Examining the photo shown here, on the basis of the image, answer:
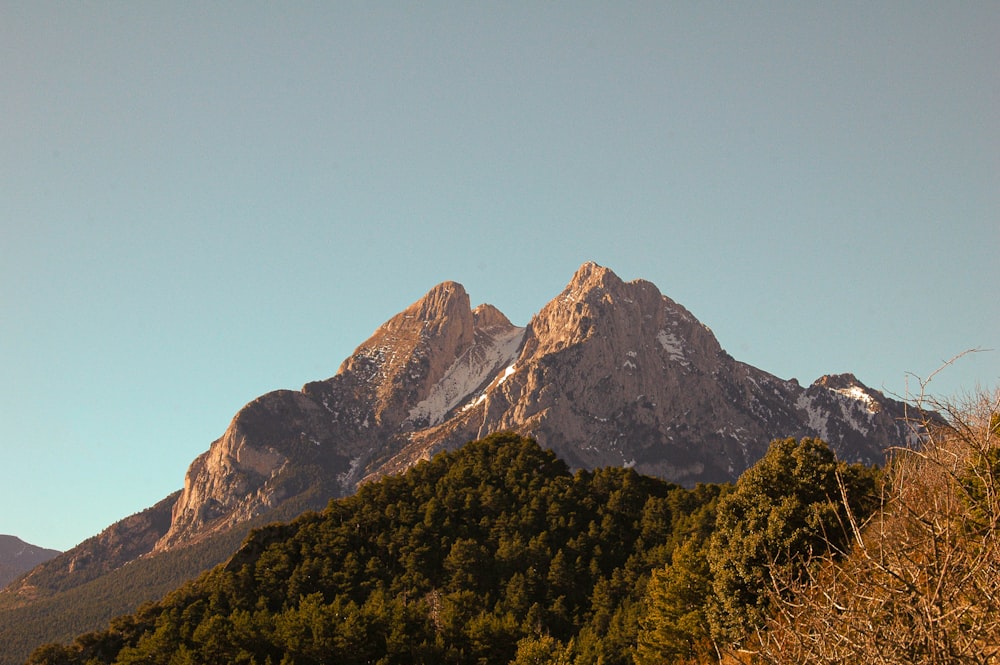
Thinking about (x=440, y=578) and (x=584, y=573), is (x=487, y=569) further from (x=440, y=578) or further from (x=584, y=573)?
(x=584, y=573)

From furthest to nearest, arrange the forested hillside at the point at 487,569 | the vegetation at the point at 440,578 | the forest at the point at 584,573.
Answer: the vegetation at the point at 440,578 → the forested hillside at the point at 487,569 → the forest at the point at 584,573

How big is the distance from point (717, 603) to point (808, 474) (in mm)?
10200

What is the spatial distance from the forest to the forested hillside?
22cm

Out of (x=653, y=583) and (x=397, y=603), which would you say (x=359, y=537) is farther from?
(x=653, y=583)

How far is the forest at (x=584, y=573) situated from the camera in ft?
52.7

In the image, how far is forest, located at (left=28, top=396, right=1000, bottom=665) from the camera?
632 inches

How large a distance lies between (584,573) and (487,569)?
11699 mm

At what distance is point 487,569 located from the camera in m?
108

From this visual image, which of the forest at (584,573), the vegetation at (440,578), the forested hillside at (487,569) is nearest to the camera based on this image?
the forest at (584,573)

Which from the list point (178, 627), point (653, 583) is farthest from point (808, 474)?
point (178, 627)

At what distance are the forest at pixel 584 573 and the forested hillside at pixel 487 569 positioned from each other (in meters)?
0.22

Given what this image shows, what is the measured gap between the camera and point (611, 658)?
7556cm

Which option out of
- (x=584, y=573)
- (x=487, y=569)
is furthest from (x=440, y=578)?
(x=584, y=573)

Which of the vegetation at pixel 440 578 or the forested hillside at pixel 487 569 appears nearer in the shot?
the forested hillside at pixel 487 569
